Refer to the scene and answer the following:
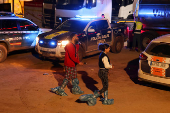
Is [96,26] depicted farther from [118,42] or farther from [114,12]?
[114,12]

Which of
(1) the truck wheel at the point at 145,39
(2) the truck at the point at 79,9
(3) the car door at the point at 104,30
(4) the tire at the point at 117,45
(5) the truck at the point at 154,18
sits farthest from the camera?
(2) the truck at the point at 79,9

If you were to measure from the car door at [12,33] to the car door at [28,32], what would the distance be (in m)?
0.23

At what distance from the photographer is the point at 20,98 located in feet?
22.4

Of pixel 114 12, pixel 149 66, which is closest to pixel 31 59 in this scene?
pixel 149 66

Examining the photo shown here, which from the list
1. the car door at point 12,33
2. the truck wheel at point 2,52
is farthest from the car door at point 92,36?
the truck wheel at point 2,52

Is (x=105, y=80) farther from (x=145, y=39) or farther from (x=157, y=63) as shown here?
(x=145, y=39)

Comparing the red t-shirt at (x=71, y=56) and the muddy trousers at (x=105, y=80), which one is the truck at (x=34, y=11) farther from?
the muddy trousers at (x=105, y=80)

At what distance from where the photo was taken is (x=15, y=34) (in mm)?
11781

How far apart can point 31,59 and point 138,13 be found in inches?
266

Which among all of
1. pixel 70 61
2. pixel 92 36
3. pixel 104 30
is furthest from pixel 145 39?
pixel 70 61

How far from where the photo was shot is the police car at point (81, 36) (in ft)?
35.2

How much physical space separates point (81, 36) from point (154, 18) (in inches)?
214

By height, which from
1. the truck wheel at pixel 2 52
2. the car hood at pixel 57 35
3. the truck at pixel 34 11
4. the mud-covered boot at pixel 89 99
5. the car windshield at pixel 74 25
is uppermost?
the truck at pixel 34 11

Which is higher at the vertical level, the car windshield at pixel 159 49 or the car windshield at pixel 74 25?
the car windshield at pixel 74 25
